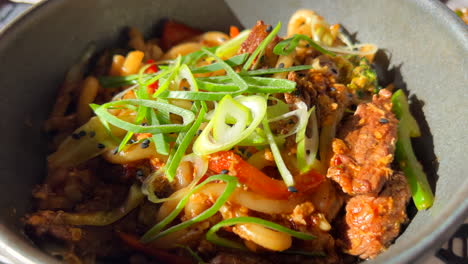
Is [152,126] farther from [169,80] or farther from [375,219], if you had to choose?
[375,219]

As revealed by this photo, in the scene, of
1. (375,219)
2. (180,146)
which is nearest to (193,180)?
(180,146)

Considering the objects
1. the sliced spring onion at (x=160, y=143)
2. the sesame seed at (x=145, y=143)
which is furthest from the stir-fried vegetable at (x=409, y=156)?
the sesame seed at (x=145, y=143)

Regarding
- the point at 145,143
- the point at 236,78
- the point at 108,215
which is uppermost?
the point at 236,78

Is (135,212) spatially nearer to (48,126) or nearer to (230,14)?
(48,126)

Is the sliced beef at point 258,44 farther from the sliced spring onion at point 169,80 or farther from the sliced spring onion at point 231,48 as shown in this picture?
the sliced spring onion at point 169,80

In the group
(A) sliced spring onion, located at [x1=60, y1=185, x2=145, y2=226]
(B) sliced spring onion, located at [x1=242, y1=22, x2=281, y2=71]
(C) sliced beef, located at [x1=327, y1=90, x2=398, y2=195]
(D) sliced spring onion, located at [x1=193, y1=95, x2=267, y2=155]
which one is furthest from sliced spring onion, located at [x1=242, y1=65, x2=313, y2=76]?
(A) sliced spring onion, located at [x1=60, y1=185, x2=145, y2=226]
